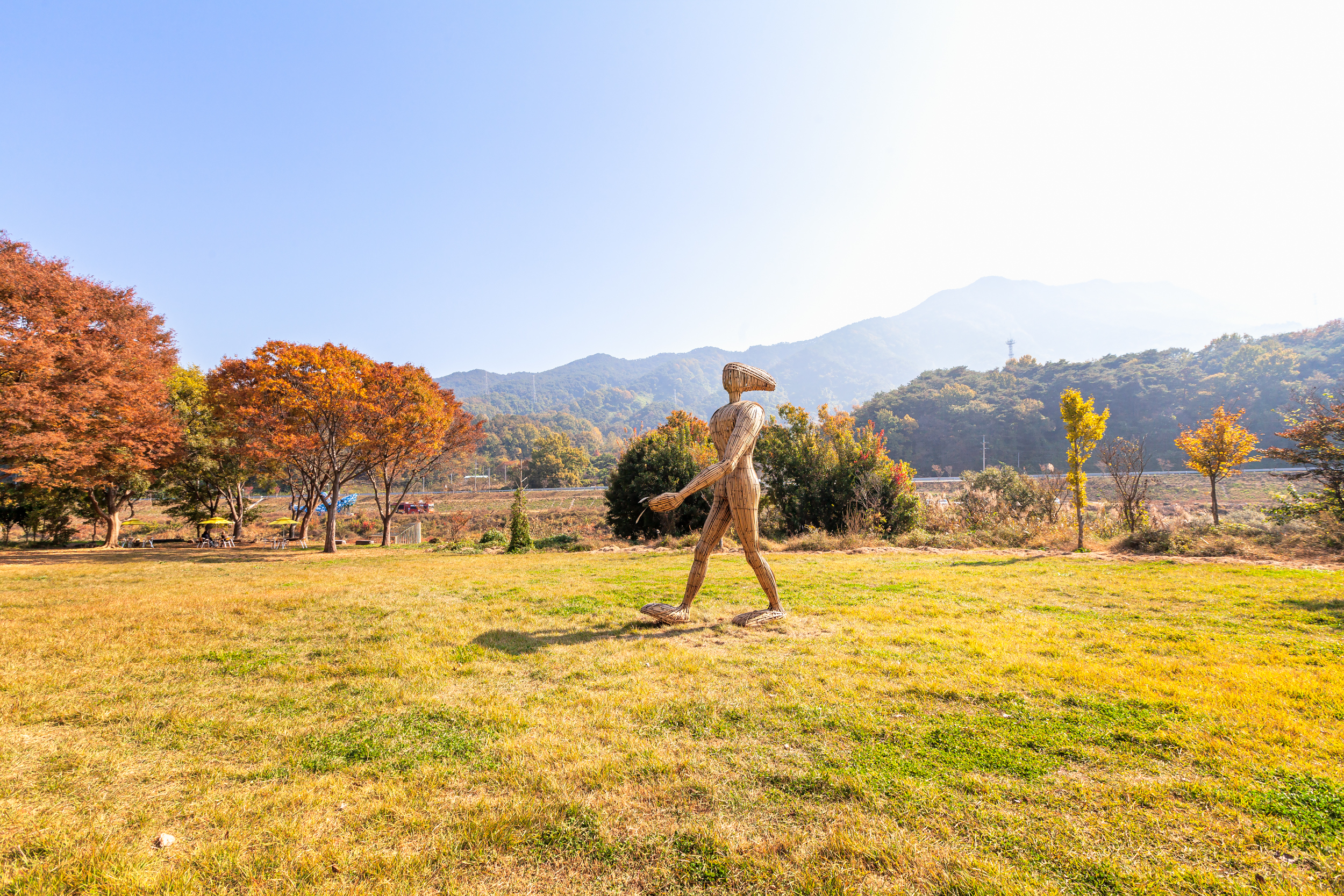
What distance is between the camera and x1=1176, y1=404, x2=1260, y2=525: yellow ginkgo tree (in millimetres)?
15461

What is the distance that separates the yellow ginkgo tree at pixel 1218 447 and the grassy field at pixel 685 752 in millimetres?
12213

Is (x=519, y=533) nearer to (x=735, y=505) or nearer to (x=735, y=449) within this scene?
(x=735, y=505)

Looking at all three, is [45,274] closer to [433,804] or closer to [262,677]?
[262,677]

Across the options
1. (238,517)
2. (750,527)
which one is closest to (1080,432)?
(750,527)

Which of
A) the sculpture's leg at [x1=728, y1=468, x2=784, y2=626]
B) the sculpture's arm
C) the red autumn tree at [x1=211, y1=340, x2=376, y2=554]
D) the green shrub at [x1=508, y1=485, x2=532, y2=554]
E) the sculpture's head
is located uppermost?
the red autumn tree at [x1=211, y1=340, x2=376, y2=554]

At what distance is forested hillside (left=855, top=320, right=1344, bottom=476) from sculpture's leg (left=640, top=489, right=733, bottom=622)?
67.1m

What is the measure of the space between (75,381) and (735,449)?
21623mm

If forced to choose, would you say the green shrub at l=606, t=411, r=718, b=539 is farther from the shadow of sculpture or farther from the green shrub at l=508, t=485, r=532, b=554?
the shadow of sculpture

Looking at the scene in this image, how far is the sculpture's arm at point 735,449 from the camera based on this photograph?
5.76m

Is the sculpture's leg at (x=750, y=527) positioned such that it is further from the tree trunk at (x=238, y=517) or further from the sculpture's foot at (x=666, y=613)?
the tree trunk at (x=238, y=517)

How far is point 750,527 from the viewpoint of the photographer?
630 cm

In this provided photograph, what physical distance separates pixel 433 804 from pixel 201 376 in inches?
1307

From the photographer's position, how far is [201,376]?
2597 cm

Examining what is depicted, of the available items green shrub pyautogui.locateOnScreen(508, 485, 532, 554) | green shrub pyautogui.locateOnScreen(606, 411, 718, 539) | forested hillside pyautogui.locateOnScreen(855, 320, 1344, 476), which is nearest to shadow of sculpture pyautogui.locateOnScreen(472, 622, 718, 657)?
green shrub pyautogui.locateOnScreen(508, 485, 532, 554)
